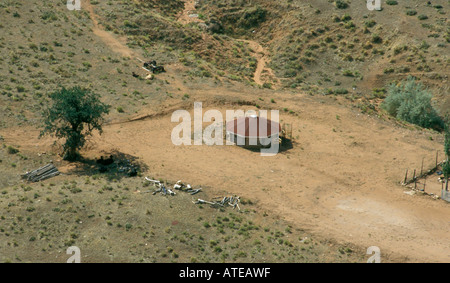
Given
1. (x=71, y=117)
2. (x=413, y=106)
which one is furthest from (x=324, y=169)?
(x=71, y=117)

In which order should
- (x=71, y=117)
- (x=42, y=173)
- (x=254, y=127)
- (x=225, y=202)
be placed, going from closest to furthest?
(x=225, y=202)
(x=42, y=173)
(x=71, y=117)
(x=254, y=127)

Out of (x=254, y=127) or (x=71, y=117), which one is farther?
(x=254, y=127)

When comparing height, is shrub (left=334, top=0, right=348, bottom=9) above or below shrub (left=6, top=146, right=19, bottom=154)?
above

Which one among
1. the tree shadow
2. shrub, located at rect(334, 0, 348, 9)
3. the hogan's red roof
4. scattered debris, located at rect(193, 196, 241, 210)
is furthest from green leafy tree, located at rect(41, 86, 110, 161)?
shrub, located at rect(334, 0, 348, 9)

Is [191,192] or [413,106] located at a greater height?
[413,106]

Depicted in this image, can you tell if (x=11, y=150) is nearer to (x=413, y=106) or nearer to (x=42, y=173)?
(x=42, y=173)

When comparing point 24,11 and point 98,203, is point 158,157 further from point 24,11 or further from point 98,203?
point 24,11

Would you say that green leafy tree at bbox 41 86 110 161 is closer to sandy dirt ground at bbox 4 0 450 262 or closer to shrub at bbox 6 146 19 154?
sandy dirt ground at bbox 4 0 450 262
